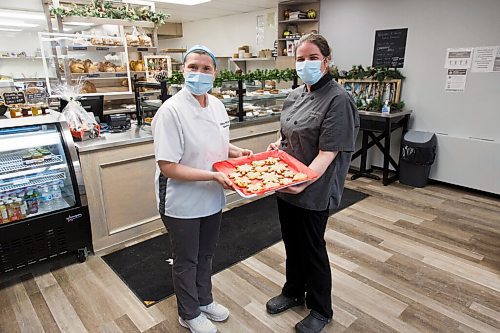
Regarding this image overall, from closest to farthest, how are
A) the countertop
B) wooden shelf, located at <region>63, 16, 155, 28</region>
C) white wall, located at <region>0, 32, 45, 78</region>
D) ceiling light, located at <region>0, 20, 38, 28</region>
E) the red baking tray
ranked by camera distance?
the red baking tray
the countertop
wooden shelf, located at <region>63, 16, 155, 28</region>
ceiling light, located at <region>0, 20, 38, 28</region>
white wall, located at <region>0, 32, 45, 78</region>

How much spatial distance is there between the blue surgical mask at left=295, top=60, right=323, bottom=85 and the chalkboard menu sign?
3.26 meters

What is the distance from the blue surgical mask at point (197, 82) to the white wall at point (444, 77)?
351 centimetres

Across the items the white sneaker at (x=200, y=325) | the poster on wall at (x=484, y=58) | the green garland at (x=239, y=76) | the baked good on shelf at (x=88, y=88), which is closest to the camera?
the white sneaker at (x=200, y=325)

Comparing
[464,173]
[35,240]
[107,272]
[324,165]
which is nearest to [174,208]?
[324,165]

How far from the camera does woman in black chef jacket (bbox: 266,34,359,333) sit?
1.54 m

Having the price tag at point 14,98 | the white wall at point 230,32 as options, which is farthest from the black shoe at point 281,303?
the white wall at point 230,32

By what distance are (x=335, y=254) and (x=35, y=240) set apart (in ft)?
7.37

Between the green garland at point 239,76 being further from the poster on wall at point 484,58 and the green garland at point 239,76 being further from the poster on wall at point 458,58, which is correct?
the poster on wall at point 484,58

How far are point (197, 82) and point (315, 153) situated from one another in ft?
2.20

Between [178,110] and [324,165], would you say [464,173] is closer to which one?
[324,165]

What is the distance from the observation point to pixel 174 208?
1624 mm

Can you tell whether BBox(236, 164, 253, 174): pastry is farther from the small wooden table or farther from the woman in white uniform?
the small wooden table

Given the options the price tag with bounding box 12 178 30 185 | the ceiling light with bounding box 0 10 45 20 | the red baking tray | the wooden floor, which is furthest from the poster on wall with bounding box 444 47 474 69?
the ceiling light with bounding box 0 10 45 20

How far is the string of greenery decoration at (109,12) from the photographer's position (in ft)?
12.4
